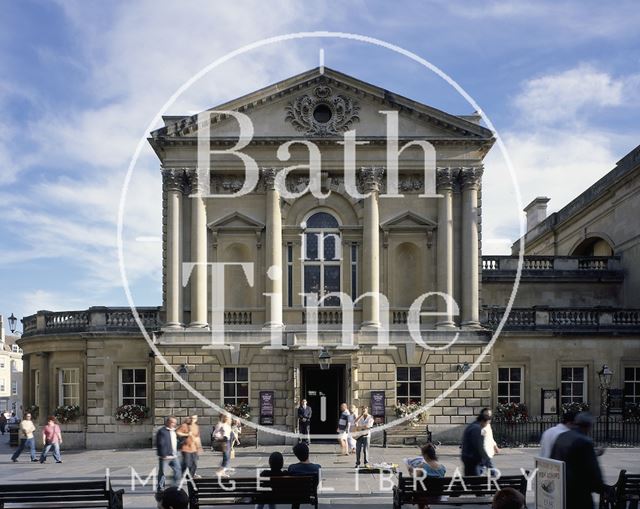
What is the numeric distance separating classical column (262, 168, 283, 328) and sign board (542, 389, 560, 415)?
10137mm

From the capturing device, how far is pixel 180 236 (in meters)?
29.4

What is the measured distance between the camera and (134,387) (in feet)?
98.2

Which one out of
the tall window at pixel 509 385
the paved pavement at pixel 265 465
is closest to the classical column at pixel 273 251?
the paved pavement at pixel 265 465

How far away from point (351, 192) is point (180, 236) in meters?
6.59

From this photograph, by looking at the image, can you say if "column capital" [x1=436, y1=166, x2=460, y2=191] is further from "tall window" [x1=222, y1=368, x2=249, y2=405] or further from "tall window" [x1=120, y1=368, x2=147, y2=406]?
"tall window" [x1=120, y1=368, x2=147, y2=406]

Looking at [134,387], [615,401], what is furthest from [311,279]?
[615,401]

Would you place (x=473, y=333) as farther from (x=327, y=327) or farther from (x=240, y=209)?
(x=240, y=209)

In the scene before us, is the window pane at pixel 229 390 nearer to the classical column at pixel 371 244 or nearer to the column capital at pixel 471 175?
the classical column at pixel 371 244

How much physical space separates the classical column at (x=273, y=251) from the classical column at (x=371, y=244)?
10.2 ft

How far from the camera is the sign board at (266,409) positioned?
92.4ft

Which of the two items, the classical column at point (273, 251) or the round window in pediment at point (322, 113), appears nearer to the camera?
the classical column at point (273, 251)

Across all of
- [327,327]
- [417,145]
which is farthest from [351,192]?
[327,327]

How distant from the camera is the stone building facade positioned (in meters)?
28.5

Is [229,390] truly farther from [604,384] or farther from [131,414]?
[604,384]
